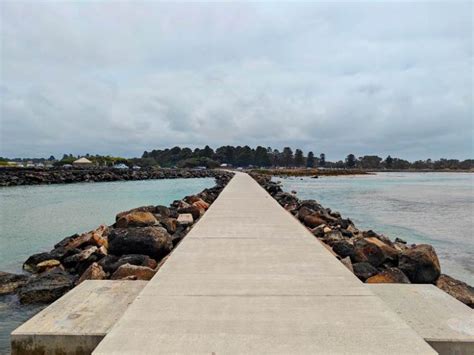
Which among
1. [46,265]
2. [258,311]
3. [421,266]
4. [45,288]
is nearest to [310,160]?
[46,265]

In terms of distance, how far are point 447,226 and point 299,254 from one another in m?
11.1

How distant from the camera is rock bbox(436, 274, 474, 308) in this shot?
562 centimetres

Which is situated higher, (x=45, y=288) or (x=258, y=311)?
(x=258, y=311)

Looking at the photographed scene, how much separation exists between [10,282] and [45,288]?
36.4 inches

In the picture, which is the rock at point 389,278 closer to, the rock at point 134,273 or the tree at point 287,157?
the rock at point 134,273

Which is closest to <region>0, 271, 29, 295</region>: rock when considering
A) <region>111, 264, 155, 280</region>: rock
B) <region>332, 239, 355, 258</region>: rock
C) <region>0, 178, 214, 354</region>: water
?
<region>0, 178, 214, 354</region>: water

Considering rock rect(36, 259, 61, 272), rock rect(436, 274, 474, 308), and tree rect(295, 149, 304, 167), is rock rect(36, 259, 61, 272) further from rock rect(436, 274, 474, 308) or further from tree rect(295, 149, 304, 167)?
tree rect(295, 149, 304, 167)

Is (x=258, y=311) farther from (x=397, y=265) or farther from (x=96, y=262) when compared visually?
(x=96, y=262)

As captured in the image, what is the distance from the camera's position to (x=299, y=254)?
521 cm

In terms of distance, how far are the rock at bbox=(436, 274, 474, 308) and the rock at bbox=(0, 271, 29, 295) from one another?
6.23 m

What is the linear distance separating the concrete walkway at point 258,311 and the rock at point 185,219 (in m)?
5.06

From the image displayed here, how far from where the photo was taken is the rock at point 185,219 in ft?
34.2

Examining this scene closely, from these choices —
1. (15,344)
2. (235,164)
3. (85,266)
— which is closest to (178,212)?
(85,266)

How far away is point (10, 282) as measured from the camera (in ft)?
21.3
